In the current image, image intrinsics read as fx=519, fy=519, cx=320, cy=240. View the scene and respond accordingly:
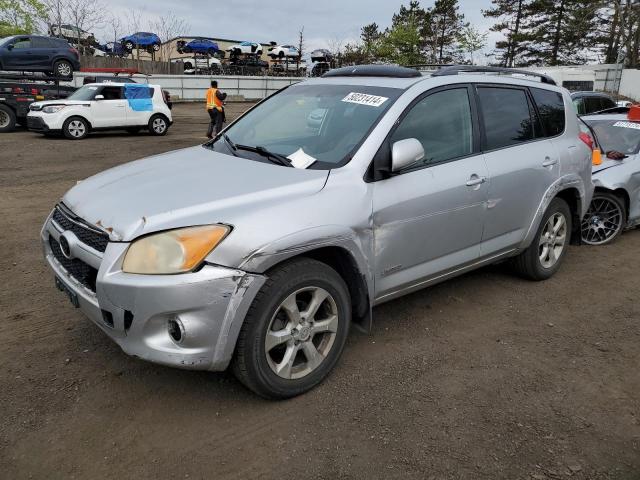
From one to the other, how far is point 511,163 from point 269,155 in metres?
1.90

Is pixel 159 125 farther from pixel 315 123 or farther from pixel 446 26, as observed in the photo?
pixel 446 26

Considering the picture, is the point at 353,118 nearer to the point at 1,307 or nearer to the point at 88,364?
the point at 88,364

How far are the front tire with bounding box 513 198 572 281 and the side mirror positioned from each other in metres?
1.88

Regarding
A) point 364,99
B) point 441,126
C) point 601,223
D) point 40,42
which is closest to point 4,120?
point 40,42

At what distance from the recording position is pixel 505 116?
4.10 metres

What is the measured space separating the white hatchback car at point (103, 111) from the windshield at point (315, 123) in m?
12.4

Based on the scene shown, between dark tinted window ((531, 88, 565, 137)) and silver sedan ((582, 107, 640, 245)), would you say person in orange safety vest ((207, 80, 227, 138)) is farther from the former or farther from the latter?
dark tinted window ((531, 88, 565, 137))

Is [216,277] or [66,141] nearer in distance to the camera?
[216,277]

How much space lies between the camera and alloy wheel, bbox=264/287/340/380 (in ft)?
9.09

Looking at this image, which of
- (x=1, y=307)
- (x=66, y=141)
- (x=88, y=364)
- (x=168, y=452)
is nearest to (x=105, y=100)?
(x=66, y=141)

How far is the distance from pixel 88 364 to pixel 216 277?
1368 millimetres

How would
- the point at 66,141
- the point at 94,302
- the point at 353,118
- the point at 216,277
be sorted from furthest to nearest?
the point at 66,141 < the point at 353,118 < the point at 94,302 < the point at 216,277

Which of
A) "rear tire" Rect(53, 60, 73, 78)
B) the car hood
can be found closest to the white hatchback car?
"rear tire" Rect(53, 60, 73, 78)

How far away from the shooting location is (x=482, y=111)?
12.8 ft
